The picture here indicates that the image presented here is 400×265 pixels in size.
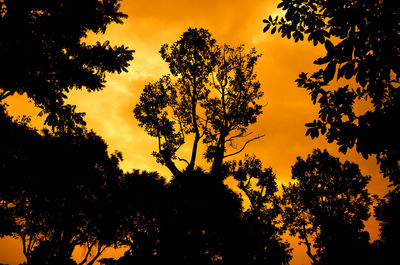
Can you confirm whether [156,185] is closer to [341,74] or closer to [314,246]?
[314,246]

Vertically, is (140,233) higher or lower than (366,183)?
lower

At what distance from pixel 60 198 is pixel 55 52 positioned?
1822cm

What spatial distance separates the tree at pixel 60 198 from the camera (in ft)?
67.5

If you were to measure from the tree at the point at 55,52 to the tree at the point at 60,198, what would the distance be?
10739 millimetres

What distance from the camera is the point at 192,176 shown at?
1688cm

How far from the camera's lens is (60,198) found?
74.1 ft

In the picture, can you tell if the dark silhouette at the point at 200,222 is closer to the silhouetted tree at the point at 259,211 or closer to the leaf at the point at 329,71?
the silhouetted tree at the point at 259,211

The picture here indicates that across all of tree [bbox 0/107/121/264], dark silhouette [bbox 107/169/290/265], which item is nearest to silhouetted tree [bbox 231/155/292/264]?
dark silhouette [bbox 107/169/290/265]

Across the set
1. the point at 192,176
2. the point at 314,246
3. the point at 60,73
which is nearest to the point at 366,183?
the point at 314,246

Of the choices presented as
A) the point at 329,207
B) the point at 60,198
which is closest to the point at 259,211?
the point at 329,207

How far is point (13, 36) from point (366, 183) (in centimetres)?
3686

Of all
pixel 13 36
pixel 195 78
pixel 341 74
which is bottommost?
pixel 341 74

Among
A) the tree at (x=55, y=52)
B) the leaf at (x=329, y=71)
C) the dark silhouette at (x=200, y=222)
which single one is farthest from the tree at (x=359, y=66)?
the dark silhouette at (x=200, y=222)

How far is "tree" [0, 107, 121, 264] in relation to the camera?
20578mm
